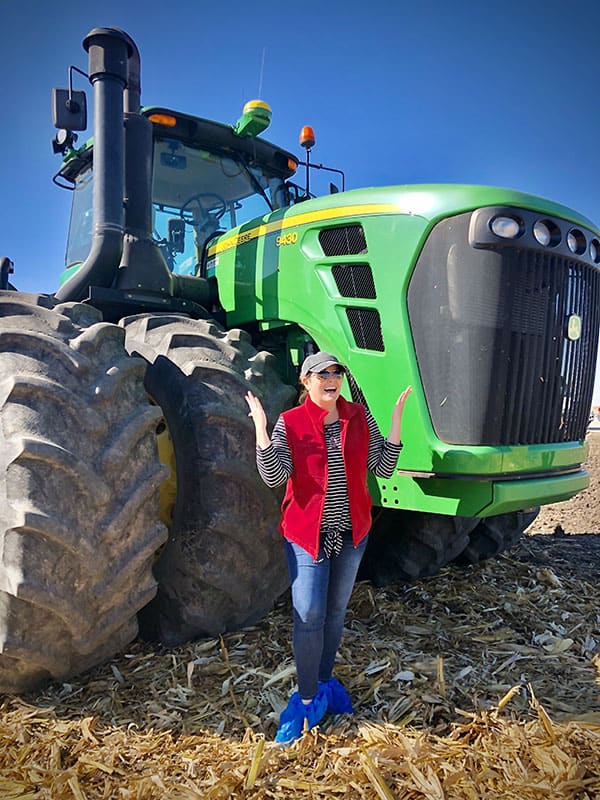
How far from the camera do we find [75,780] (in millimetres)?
2002

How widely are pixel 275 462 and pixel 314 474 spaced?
0.50 ft

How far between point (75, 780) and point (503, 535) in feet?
9.40

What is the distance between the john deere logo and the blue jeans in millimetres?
1371

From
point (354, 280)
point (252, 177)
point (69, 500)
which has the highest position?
point (252, 177)

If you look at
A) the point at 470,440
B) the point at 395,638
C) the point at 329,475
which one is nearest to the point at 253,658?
the point at 395,638

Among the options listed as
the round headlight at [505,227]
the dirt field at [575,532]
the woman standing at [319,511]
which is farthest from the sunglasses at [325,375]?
the dirt field at [575,532]

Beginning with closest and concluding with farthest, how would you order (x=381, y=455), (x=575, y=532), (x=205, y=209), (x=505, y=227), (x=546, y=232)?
(x=381, y=455) → (x=505, y=227) → (x=546, y=232) → (x=205, y=209) → (x=575, y=532)

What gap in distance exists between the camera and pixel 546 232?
2855 millimetres

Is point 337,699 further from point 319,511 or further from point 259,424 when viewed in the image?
point 259,424

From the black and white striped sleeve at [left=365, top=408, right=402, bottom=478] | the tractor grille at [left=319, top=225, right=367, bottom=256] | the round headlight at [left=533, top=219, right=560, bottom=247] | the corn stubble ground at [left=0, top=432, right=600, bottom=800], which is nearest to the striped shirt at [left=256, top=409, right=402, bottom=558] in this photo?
the black and white striped sleeve at [left=365, top=408, right=402, bottom=478]

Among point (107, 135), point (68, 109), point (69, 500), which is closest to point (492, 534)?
point (69, 500)

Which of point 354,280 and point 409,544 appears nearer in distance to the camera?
point 354,280

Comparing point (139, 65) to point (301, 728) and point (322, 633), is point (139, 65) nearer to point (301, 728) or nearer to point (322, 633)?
point (322, 633)

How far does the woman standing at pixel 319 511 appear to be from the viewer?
2416 millimetres
